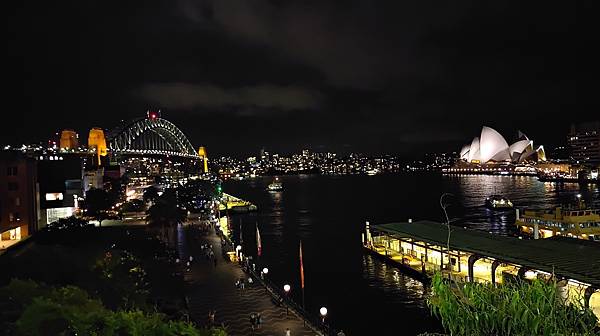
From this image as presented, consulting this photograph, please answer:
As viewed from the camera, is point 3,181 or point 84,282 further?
point 3,181

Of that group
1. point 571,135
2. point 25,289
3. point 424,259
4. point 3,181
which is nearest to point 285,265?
point 424,259

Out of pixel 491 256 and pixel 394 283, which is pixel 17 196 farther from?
pixel 491 256

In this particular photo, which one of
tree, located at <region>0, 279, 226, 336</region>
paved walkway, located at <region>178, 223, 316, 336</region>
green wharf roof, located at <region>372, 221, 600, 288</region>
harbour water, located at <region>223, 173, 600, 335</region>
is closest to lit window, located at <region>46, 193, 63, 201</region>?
harbour water, located at <region>223, 173, 600, 335</region>

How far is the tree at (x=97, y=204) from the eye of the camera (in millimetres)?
37784

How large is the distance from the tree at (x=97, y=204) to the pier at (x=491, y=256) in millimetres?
21710

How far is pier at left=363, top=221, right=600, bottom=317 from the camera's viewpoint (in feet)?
49.5

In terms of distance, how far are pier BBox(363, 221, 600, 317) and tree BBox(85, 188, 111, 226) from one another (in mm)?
21710

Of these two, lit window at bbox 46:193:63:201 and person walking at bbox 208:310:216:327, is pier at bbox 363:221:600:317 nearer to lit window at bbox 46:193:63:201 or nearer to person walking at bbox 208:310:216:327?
person walking at bbox 208:310:216:327

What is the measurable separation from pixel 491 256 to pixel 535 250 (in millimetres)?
1690

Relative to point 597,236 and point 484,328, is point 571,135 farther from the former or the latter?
point 484,328

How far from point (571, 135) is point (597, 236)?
15081 cm

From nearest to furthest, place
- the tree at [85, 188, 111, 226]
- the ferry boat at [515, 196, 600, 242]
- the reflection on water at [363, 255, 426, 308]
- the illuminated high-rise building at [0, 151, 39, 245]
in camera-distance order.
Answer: the reflection on water at [363, 255, 426, 308], the illuminated high-rise building at [0, 151, 39, 245], the ferry boat at [515, 196, 600, 242], the tree at [85, 188, 111, 226]

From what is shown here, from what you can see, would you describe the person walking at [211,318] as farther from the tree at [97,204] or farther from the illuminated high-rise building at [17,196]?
the tree at [97,204]

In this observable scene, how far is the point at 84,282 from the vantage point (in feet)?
31.9
